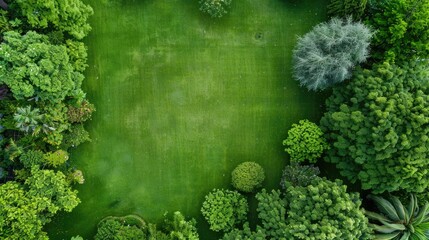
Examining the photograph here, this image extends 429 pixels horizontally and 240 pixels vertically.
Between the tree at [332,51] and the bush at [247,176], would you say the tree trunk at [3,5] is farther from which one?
the tree at [332,51]

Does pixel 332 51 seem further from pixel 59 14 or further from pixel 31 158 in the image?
pixel 31 158

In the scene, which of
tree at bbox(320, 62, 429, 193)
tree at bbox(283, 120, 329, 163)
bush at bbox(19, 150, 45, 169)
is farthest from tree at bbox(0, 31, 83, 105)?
tree at bbox(320, 62, 429, 193)

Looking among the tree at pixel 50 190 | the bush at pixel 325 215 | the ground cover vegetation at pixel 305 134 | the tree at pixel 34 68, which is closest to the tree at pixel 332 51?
the ground cover vegetation at pixel 305 134

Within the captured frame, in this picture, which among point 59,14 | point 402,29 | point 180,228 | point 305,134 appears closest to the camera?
point 402,29

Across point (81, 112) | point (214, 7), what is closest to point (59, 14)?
point (81, 112)

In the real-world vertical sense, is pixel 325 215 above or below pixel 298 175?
below

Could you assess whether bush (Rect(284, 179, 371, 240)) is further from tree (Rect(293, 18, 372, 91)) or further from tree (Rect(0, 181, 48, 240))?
tree (Rect(0, 181, 48, 240))

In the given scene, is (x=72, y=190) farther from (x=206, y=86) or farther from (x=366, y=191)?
(x=366, y=191)

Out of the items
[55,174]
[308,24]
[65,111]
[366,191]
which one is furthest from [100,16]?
[366,191]
